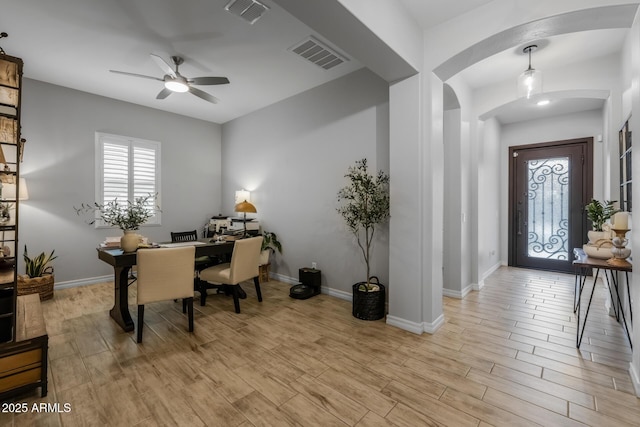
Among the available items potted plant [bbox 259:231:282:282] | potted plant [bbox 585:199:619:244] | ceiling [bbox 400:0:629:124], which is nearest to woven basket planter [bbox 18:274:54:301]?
potted plant [bbox 259:231:282:282]

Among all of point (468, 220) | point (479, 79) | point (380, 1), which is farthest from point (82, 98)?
point (468, 220)

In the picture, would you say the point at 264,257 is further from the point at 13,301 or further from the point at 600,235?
the point at 600,235

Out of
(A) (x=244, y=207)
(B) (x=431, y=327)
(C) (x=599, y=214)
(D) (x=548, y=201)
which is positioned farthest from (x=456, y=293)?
(A) (x=244, y=207)

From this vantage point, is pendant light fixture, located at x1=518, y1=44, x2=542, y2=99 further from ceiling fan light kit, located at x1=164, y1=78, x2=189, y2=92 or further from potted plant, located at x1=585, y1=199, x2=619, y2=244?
ceiling fan light kit, located at x1=164, y1=78, x2=189, y2=92

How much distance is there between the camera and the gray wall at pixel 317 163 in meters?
3.58

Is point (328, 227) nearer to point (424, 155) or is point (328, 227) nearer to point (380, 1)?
point (424, 155)

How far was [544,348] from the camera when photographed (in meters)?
2.49

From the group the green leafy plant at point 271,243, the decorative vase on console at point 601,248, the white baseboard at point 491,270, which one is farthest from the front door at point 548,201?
the green leafy plant at point 271,243

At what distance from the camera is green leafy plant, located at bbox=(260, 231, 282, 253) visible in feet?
15.4

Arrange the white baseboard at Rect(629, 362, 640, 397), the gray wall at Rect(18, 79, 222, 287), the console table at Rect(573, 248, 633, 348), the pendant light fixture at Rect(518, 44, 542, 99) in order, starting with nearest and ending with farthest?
the white baseboard at Rect(629, 362, 640, 397) < the console table at Rect(573, 248, 633, 348) < the pendant light fixture at Rect(518, 44, 542, 99) < the gray wall at Rect(18, 79, 222, 287)

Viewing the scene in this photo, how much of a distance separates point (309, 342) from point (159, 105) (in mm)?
4874

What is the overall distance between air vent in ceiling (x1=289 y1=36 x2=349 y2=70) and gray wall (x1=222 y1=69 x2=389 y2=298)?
16.9 inches

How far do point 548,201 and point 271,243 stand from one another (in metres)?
5.23

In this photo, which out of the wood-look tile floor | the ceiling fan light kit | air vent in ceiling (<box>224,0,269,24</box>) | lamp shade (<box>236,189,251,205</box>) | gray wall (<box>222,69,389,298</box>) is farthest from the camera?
lamp shade (<box>236,189,251,205</box>)
